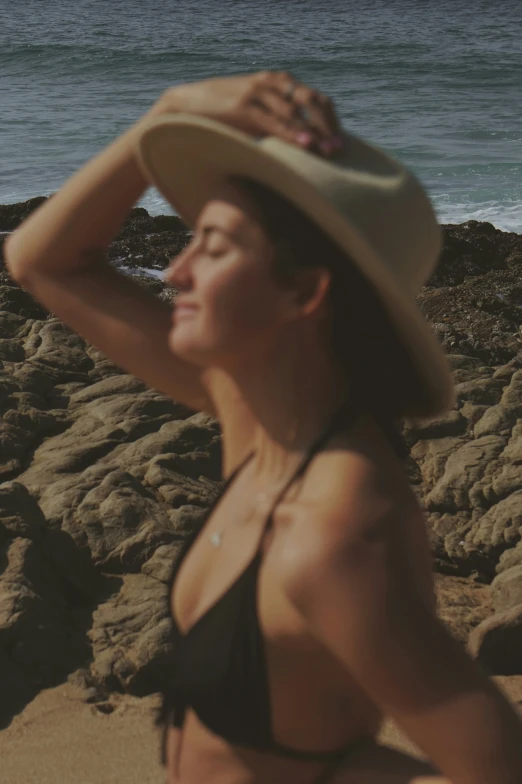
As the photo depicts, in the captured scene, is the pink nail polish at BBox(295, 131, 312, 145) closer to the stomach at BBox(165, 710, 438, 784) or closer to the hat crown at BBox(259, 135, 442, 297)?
the hat crown at BBox(259, 135, 442, 297)

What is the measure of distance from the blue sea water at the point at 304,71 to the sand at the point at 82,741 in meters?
11.6

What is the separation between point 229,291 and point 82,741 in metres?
2.60

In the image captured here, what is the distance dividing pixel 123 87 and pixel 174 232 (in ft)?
55.2

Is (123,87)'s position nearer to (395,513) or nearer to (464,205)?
(464,205)

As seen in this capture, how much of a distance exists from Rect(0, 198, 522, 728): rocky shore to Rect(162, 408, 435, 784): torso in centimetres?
162

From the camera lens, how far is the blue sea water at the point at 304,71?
18.5m

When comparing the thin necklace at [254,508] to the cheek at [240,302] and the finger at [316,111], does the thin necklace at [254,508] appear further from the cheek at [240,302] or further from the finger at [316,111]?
the finger at [316,111]

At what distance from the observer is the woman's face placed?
1.44 meters

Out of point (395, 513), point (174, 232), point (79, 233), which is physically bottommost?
point (174, 232)

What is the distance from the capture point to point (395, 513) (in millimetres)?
1396

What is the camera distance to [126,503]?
457 centimetres

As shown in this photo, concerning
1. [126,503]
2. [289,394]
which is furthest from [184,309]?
[126,503]

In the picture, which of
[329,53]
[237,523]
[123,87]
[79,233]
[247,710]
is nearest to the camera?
[247,710]

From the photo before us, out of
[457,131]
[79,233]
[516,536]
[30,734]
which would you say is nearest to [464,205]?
[457,131]
